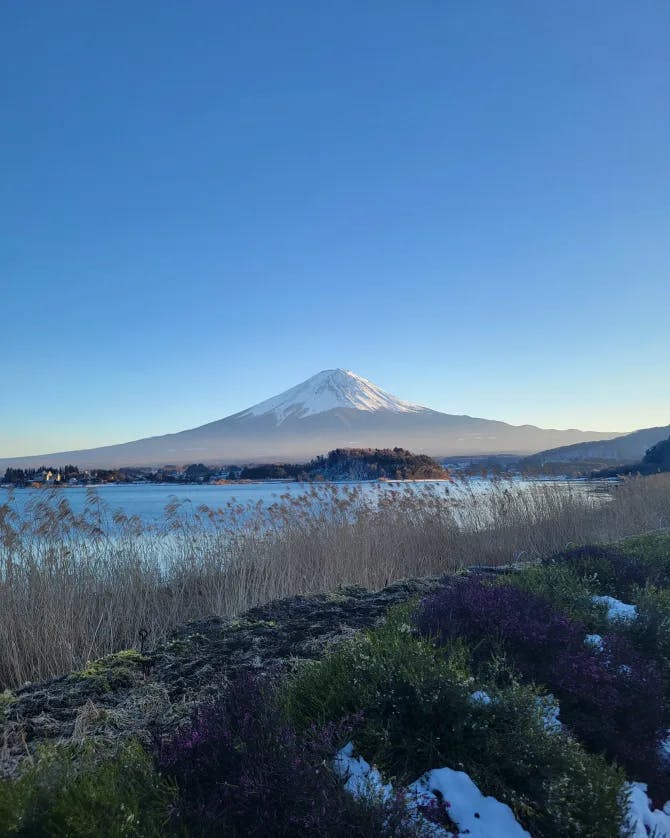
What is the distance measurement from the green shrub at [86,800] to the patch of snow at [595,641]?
2.69m

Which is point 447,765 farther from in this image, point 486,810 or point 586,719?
point 586,719

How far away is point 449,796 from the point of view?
225cm

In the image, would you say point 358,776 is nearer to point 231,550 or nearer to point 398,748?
point 398,748

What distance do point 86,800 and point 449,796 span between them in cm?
129

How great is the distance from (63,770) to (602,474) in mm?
32275

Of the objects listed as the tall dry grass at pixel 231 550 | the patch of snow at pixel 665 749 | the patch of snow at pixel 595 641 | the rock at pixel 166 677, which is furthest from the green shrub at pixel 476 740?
the tall dry grass at pixel 231 550

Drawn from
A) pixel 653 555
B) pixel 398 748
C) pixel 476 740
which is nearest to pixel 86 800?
pixel 398 748

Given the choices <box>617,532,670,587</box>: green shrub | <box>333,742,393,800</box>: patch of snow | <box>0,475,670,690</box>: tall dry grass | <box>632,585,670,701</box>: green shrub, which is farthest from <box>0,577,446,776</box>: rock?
<box>617,532,670,587</box>: green shrub

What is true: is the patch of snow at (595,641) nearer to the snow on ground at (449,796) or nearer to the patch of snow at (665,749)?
the patch of snow at (665,749)

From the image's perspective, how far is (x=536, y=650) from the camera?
3.50 metres

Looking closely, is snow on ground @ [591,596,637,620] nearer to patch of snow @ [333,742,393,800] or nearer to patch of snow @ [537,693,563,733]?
patch of snow @ [537,693,563,733]

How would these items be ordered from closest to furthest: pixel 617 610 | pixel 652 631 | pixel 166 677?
pixel 166 677 < pixel 652 631 < pixel 617 610

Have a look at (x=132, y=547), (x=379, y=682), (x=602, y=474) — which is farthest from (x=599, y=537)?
(x=602, y=474)

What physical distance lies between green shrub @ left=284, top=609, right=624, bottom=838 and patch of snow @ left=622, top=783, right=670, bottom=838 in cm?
9
